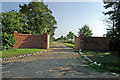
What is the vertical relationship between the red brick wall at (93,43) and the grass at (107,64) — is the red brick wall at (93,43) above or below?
above

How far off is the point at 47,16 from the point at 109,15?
13497mm

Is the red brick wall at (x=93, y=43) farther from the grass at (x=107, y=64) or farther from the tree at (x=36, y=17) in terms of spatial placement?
the tree at (x=36, y=17)

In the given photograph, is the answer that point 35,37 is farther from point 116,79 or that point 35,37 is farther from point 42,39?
point 116,79

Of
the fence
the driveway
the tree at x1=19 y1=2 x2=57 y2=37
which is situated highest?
the tree at x1=19 y1=2 x2=57 y2=37

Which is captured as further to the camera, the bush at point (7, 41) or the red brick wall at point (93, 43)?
the red brick wall at point (93, 43)

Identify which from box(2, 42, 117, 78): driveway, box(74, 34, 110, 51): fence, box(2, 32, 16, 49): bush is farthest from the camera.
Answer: box(74, 34, 110, 51): fence

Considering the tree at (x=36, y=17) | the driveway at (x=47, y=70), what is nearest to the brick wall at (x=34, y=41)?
the tree at (x=36, y=17)

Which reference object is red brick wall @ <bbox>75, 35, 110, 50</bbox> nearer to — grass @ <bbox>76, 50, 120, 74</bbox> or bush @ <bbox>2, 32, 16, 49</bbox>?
grass @ <bbox>76, 50, 120, 74</bbox>

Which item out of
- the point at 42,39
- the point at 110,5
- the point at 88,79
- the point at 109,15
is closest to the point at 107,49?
the point at 109,15

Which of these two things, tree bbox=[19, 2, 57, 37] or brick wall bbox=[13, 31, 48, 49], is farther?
tree bbox=[19, 2, 57, 37]

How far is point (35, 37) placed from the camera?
13.2 m

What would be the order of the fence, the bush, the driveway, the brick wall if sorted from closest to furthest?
the driveway → the bush → the fence → the brick wall

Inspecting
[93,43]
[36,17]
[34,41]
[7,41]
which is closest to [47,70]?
[7,41]

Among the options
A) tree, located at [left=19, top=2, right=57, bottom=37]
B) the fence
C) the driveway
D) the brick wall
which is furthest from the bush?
the fence
